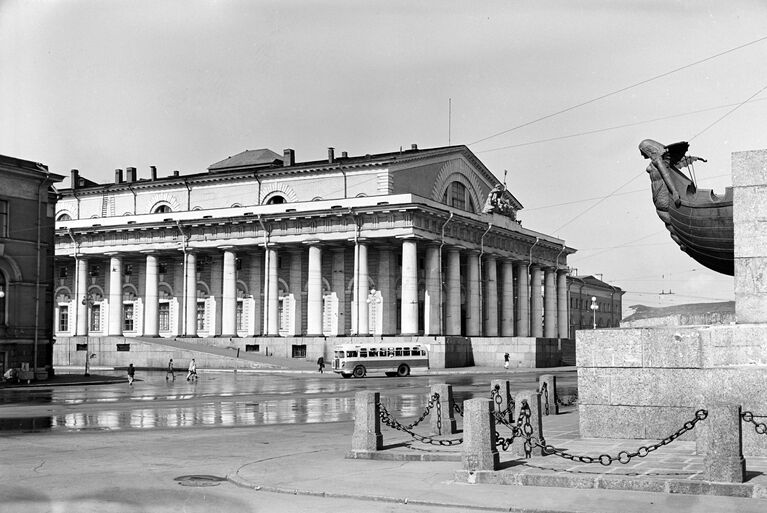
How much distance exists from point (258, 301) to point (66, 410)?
51.4 meters

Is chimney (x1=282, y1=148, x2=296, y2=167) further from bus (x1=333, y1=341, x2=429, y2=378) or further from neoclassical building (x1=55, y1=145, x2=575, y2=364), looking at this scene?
bus (x1=333, y1=341, x2=429, y2=378)

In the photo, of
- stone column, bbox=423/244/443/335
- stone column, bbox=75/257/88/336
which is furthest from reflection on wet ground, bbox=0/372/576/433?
stone column, bbox=75/257/88/336

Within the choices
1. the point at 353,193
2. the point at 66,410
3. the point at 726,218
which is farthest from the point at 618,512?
the point at 353,193

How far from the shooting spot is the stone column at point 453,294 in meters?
73.4

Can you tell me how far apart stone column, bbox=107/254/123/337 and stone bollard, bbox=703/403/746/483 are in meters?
74.6

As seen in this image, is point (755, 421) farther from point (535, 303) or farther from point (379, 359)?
point (535, 303)

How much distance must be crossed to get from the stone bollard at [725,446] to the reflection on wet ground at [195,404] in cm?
1390

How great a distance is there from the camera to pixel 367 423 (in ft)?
51.0

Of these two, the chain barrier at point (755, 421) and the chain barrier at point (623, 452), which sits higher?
the chain barrier at point (755, 421)

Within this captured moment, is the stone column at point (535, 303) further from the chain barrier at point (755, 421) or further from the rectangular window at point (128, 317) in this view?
the chain barrier at point (755, 421)

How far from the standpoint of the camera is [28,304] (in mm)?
46875

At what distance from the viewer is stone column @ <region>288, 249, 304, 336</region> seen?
7775 cm

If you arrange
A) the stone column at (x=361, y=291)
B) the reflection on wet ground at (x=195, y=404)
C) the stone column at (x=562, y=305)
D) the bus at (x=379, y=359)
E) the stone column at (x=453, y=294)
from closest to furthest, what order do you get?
the reflection on wet ground at (x=195, y=404) < the bus at (x=379, y=359) < the stone column at (x=361, y=291) < the stone column at (x=453, y=294) < the stone column at (x=562, y=305)

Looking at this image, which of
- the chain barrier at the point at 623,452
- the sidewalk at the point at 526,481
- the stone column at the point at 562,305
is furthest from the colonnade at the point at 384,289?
the chain barrier at the point at 623,452
